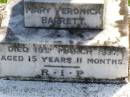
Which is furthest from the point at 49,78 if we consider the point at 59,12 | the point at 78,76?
the point at 59,12

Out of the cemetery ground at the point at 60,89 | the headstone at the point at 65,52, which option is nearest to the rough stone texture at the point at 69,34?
the headstone at the point at 65,52

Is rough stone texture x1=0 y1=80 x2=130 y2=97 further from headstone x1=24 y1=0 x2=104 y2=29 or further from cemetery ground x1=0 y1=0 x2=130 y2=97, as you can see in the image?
headstone x1=24 y1=0 x2=104 y2=29

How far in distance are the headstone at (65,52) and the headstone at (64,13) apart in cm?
2

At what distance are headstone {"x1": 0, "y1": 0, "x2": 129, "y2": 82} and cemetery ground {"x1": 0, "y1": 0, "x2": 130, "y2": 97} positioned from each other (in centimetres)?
8

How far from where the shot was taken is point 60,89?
21.7 feet

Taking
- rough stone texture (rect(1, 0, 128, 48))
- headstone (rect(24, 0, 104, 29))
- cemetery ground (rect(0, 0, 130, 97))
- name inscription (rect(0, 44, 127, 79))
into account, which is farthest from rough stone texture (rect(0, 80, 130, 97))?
headstone (rect(24, 0, 104, 29))

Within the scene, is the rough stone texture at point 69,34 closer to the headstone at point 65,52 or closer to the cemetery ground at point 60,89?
the headstone at point 65,52

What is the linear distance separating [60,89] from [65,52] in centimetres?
42

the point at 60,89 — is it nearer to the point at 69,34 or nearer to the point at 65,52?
the point at 65,52

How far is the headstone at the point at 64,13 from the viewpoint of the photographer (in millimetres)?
6629

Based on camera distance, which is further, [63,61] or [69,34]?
[69,34]

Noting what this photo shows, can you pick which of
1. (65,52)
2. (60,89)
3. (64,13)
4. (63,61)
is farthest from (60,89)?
(64,13)

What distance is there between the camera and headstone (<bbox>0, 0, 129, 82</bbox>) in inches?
256

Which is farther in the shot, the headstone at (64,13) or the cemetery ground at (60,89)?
the headstone at (64,13)
